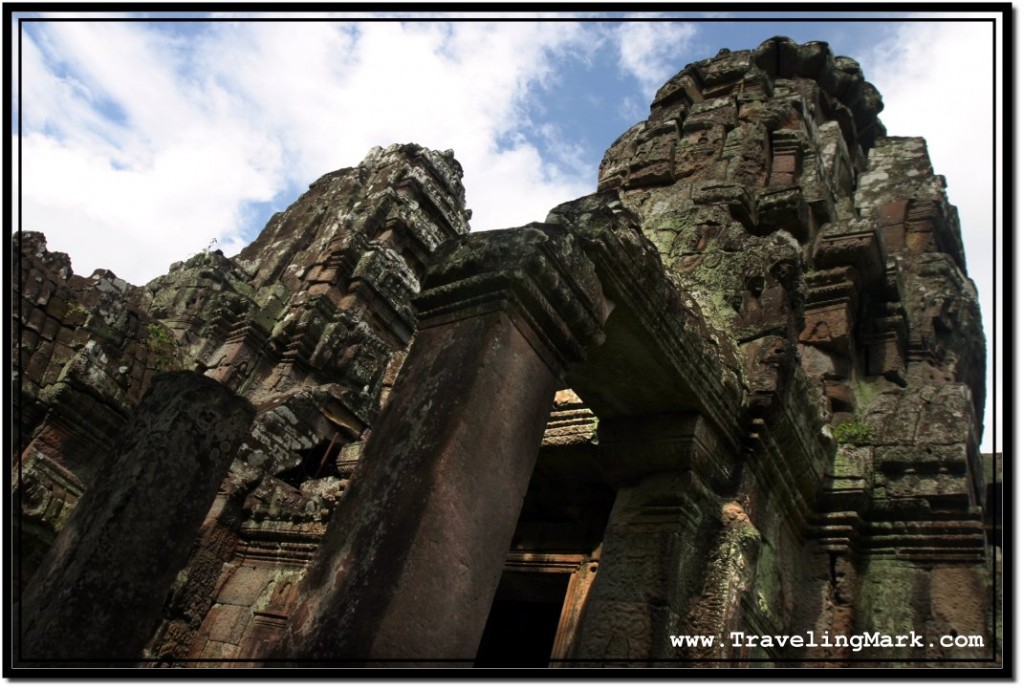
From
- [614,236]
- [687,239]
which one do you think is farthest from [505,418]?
[687,239]

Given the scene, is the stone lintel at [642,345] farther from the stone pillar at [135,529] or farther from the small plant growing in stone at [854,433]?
the stone pillar at [135,529]

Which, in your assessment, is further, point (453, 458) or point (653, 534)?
point (653, 534)

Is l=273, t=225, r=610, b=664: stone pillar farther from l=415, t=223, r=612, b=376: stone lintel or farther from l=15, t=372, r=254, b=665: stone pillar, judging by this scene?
l=15, t=372, r=254, b=665: stone pillar

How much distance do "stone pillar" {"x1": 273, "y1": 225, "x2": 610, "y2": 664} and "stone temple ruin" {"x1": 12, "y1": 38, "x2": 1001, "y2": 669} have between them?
0.01 meters

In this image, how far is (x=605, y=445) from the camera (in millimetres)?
4219

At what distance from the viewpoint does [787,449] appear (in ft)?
14.7

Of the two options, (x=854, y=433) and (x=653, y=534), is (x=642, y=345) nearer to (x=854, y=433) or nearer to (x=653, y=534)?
(x=653, y=534)

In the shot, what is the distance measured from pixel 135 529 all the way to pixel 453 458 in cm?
180

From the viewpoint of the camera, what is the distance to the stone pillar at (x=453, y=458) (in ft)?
7.20

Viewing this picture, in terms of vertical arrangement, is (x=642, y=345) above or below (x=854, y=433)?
below

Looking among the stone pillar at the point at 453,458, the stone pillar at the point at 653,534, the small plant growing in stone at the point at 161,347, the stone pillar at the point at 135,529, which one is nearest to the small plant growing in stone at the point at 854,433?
the stone pillar at the point at 653,534

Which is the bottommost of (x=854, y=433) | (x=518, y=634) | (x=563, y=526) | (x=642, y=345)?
(x=518, y=634)

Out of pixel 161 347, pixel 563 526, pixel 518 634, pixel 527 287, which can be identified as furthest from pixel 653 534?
pixel 161 347

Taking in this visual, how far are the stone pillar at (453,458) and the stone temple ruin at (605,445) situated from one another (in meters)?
0.01
